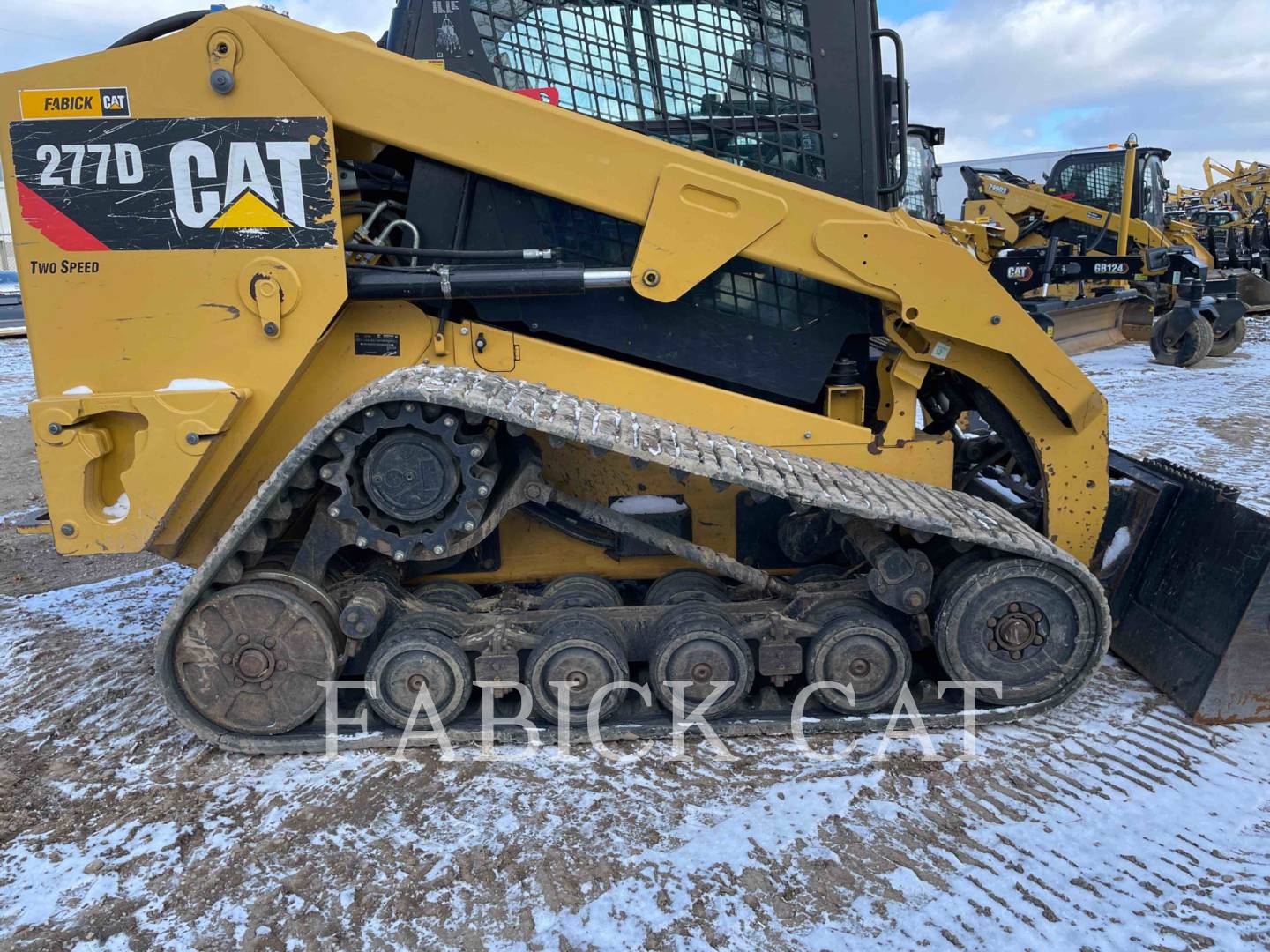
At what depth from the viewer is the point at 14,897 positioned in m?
2.15

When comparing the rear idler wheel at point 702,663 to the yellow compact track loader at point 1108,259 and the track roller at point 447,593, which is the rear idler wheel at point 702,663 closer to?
the track roller at point 447,593

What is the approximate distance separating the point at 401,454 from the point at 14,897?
1423 mm

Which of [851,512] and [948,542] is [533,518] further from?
[948,542]

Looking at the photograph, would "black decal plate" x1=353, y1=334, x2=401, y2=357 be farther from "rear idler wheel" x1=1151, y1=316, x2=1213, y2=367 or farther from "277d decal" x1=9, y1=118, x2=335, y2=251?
Result: "rear idler wheel" x1=1151, y1=316, x2=1213, y2=367

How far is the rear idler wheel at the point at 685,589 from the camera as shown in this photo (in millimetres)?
3051

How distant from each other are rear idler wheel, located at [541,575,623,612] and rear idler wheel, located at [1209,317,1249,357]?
37.2 feet

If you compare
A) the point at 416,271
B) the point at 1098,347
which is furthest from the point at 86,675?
the point at 1098,347

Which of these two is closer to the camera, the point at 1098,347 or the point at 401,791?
the point at 401,791

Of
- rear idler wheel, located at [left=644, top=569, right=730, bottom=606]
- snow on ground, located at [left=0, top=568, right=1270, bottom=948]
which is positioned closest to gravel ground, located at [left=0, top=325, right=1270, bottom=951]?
snow on ground, located at [left=0, top=568, right=1270, bottom=948]

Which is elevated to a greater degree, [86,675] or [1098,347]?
[1098,347]

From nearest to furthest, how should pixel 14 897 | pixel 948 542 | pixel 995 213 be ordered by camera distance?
pixel 14 897, pixel 948 542, pixel 995 213

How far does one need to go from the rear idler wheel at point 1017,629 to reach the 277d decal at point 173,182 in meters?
2.34

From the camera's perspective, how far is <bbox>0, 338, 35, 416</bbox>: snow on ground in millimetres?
9047

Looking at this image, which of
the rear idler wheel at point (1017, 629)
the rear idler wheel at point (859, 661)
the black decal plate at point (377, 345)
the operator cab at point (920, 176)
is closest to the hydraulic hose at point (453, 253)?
the black decal plate at point (377, 345)
